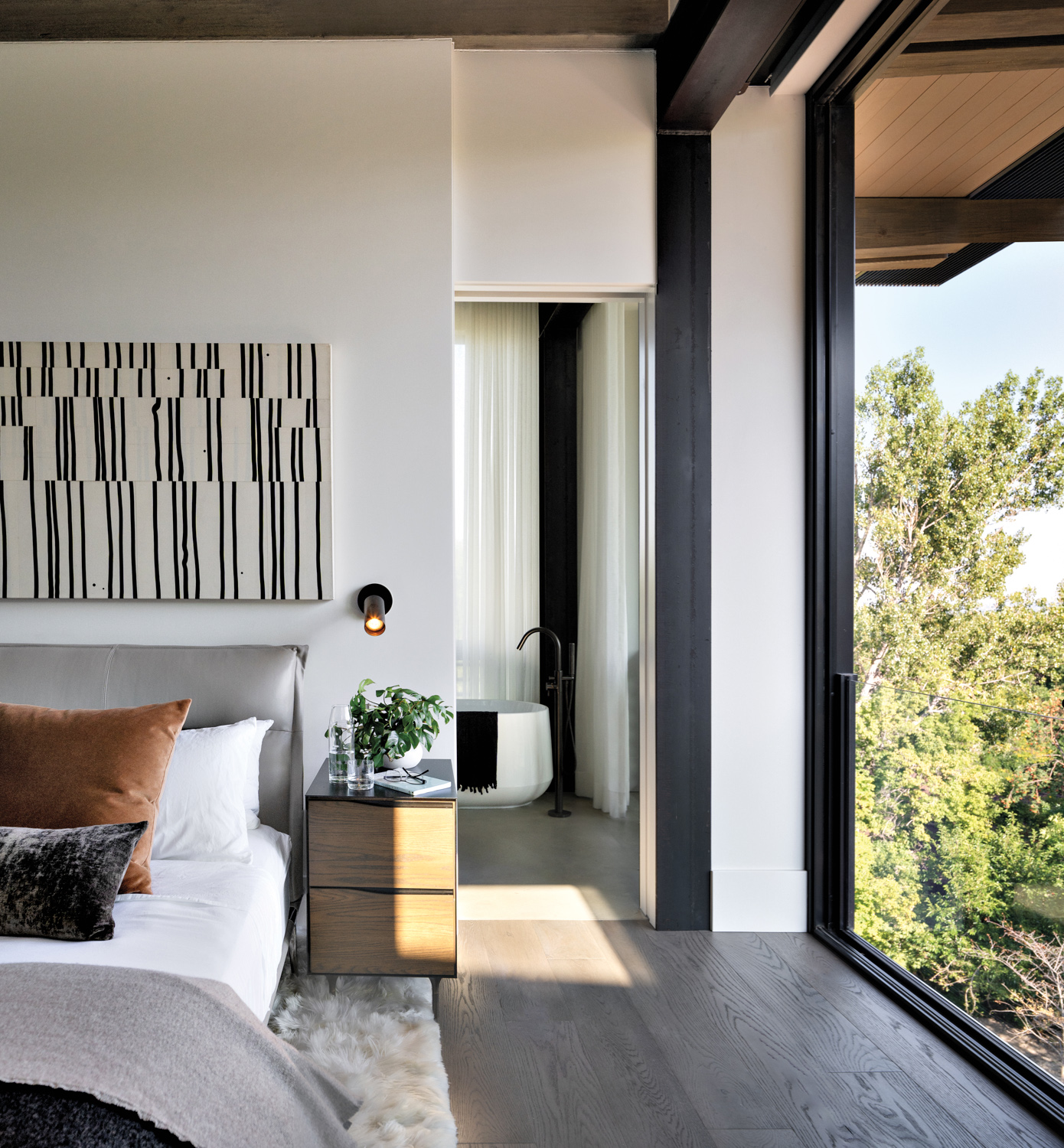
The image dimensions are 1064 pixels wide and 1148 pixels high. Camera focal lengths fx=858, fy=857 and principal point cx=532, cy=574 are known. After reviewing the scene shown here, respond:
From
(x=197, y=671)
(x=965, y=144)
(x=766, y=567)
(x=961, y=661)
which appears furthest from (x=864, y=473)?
(x=197, y=671)

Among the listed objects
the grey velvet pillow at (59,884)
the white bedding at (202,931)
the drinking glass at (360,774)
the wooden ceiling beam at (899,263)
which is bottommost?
the white bedding at (202,931)

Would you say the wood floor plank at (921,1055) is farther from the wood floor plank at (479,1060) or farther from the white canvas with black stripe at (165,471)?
→ the white canvas with black stripe at (165,471)

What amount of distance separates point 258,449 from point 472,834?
207cm

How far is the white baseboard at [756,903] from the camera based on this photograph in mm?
2877

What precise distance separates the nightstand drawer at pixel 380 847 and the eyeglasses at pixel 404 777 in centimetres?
13

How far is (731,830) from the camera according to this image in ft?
9.57

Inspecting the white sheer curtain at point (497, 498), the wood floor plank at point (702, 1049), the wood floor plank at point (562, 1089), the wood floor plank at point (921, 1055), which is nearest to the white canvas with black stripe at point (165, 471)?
the wood floor plank at point (562, 1089)

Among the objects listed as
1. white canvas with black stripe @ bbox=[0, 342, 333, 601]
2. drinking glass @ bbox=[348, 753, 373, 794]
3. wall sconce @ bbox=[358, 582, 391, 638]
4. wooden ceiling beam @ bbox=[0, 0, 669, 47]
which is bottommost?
drinking glass @ bbox=[348, 753, 373, 794]

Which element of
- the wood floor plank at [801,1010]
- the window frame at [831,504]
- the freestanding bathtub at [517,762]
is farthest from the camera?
the freestanding bathtub at [517,762]

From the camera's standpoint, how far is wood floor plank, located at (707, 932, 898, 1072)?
206cm

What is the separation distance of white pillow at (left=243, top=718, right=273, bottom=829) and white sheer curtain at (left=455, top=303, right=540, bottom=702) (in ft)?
8.44

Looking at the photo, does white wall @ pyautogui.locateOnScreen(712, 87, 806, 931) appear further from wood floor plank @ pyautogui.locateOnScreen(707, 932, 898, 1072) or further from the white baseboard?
wood floor plank @ pyautogui.locateOnScreen(707, 932, 898, 1072)

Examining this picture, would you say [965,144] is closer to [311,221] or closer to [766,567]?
[766,567]

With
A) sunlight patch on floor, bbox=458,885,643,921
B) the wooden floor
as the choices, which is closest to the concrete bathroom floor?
sunlight patch on floor, bbox=458,885,643,921
